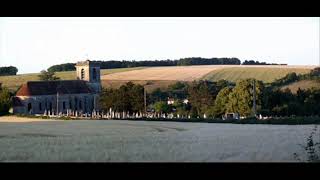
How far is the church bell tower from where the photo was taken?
113ft

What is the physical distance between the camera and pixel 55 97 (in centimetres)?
2905

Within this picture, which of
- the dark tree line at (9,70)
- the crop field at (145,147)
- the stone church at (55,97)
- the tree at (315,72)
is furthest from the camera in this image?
the tree at (315,72)

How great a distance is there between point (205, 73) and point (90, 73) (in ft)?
23.6

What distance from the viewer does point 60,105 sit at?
97.5 ft

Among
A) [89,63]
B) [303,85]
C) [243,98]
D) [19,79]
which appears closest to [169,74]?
[89,63]

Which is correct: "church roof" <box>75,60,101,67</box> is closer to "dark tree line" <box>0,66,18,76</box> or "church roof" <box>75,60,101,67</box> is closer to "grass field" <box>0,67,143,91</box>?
"grass field" <box>0,67,143,91</box>

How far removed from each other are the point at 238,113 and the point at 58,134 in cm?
1416

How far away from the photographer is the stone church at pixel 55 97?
27.7 meters

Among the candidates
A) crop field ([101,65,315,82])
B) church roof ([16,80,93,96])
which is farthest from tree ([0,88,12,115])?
crop field ([101,65,315,82])

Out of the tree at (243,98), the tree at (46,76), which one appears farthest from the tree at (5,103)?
the tree at (243,98)

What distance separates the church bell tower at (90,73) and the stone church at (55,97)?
11.8 inches

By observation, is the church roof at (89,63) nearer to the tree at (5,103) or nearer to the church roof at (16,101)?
the church roof at (16,101)

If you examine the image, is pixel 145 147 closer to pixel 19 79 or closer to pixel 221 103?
pixel 221 103
